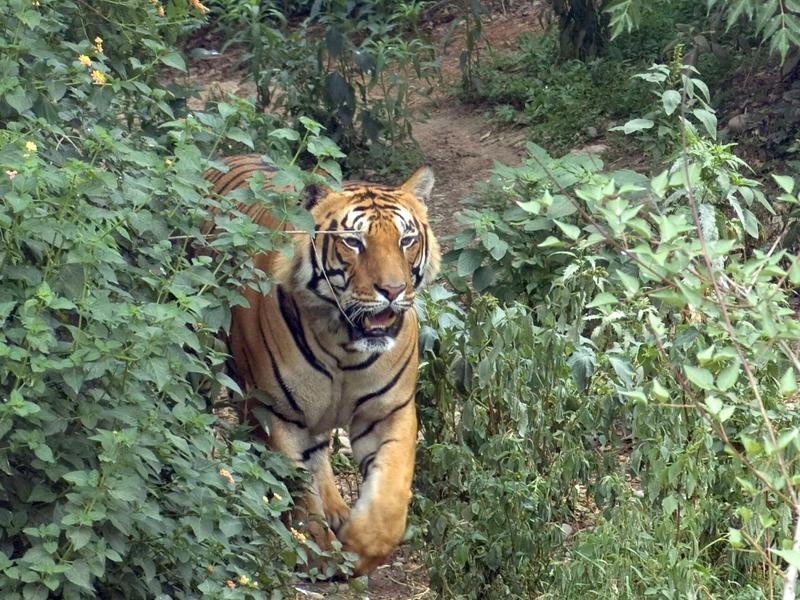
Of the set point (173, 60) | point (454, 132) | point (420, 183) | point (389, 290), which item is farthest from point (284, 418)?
point (454, 132)

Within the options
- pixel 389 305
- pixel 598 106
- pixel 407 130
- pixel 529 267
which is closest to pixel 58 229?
pixel 389 305

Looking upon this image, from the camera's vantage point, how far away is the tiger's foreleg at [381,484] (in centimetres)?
470

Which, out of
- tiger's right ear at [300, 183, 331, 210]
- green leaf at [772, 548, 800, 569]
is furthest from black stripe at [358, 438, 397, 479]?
green leaf at [772, 548, 800, 569]

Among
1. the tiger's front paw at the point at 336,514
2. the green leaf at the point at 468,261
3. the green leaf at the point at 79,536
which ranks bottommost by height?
the tiger's front paw at the point at 336,514

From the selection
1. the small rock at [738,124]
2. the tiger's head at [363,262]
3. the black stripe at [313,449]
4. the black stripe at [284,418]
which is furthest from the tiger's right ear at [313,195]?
the small rock at [738,124]

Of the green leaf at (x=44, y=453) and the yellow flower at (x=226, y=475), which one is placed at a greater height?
the green leaf at (x=44, y=453)

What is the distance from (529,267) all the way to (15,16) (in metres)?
2.36

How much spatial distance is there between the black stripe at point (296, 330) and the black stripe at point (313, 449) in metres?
0.26

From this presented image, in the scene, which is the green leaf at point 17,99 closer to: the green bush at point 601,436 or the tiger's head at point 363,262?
the tiger's head at point 363,262

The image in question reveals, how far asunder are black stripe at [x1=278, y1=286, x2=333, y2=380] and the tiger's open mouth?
226mm

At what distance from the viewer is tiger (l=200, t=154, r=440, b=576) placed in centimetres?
473

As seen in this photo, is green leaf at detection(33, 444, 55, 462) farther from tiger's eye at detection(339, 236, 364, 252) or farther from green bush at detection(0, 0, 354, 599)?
tiger's eye at detection(339, 236, 364, 252)

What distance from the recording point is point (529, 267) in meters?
5.66

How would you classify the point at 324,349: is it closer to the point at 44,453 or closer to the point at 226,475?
the point at 226,475
